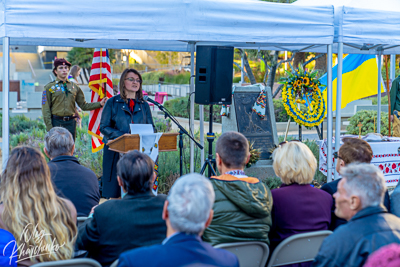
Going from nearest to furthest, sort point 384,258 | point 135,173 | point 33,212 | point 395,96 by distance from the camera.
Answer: point 384,258 < point 33,212 < point 135,173 < point 395,96

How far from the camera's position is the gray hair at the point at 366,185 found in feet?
6.63

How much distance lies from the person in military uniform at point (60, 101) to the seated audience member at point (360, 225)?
4.50 m


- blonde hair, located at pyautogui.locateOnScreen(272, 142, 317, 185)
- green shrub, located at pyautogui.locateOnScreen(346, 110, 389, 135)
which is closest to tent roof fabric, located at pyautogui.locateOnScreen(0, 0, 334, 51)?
Result: blonde hair, located at pyautogui.locateOnScreen(272, 142, 317, 185)

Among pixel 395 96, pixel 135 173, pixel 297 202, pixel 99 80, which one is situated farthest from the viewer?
pixel 395 96

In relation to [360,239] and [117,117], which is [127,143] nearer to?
[117,117]

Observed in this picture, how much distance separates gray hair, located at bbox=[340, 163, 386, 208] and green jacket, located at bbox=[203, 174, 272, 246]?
2.01 ft

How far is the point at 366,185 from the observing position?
2.03 m

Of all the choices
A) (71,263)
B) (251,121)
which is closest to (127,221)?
(71,263)

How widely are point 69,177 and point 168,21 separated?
6.50 ft

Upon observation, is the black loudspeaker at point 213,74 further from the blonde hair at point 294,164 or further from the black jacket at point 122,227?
the black jacket at point 122,227

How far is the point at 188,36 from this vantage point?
14.3 ft

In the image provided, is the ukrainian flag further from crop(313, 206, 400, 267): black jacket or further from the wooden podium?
crop(313, 206, 400, 267): black jacket

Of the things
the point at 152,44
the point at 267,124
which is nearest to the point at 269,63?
the point at 267,124

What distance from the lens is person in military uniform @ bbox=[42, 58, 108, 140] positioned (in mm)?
6000
